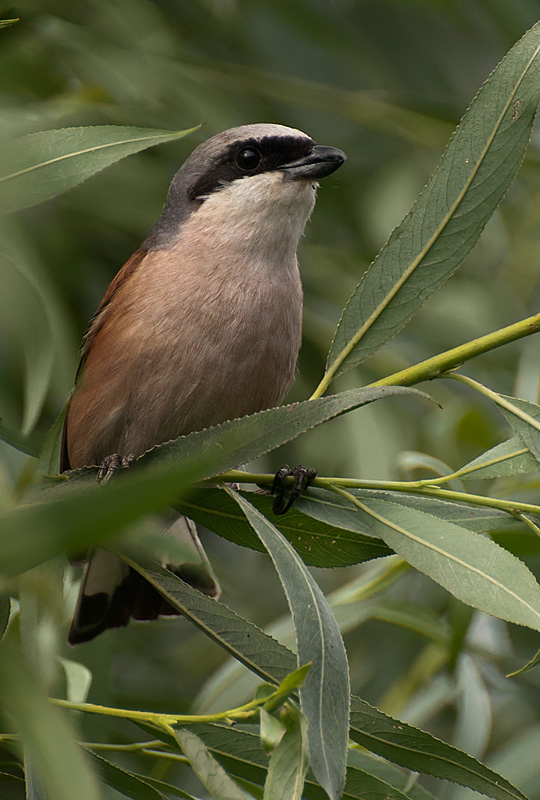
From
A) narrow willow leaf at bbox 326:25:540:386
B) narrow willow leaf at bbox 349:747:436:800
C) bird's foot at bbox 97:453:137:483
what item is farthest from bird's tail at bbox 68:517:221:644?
narrow willow leaf at bbox 326:25:540:386

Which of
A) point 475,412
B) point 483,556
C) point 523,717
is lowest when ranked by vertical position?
point 523,717

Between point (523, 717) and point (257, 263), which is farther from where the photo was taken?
point (523, 717)

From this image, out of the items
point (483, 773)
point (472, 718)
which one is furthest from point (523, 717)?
point (483, 773)

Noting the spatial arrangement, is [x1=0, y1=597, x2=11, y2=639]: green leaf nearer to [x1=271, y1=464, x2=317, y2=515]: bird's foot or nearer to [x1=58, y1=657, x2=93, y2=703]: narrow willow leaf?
[x1=58, y1=657, x2=93, y2=703]: narrow willow leaf

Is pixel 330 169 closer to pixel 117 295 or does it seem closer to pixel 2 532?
pixel 117 295

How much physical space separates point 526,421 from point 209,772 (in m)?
0.90

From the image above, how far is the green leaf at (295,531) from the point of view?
2.00 metres

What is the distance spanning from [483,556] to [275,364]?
118 cm

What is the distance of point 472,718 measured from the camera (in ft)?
10.3

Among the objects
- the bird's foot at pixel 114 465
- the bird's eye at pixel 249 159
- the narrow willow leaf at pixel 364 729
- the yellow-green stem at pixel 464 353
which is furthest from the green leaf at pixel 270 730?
the bird's eye at pixel 249 159

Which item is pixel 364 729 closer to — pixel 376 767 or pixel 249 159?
pixel 376 767

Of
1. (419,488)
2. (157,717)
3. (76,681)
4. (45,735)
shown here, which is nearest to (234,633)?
(157,717)

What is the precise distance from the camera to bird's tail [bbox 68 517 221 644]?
3086 millimetres

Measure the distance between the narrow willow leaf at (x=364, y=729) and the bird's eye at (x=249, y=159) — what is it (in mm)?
1708
